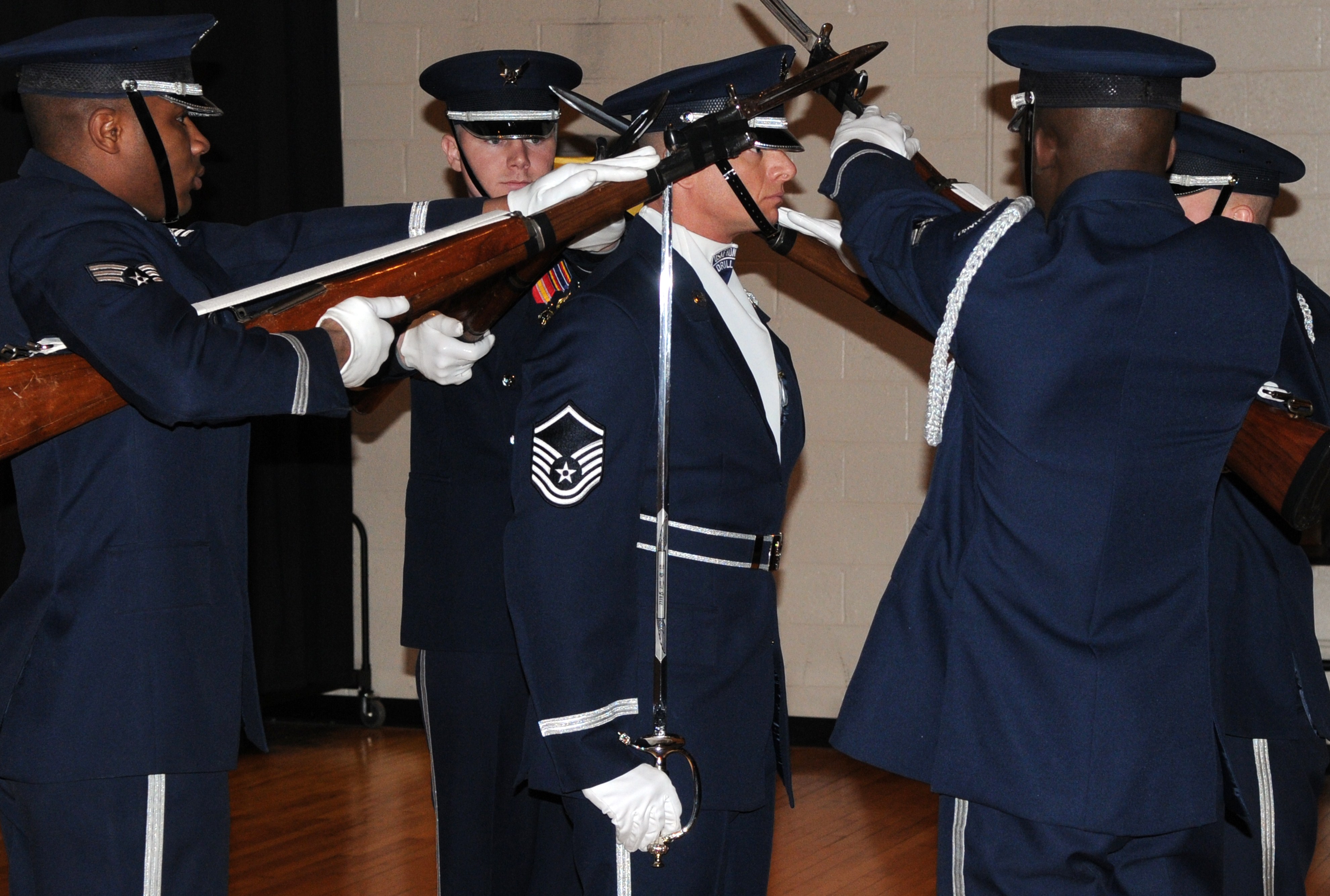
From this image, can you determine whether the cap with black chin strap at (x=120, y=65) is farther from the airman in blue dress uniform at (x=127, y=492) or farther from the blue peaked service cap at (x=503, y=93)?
the blue peaked service cap at (x=503, y=93)

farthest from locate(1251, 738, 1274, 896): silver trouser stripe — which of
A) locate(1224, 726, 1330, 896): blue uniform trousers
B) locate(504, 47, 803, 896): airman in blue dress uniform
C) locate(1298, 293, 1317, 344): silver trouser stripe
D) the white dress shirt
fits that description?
the white dress shirt

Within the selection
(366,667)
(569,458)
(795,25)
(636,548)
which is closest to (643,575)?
(636,548)

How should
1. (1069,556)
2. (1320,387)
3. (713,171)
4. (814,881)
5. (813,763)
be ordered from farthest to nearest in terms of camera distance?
1. (813,763)
2. (814,881)
3. (713,171)
4. (1320,387)
5. (1069,556)

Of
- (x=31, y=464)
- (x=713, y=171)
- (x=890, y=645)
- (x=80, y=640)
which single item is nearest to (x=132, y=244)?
(x=31, y=464)

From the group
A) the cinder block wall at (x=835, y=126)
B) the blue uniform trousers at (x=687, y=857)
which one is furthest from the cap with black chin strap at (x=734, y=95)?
the cinder block wall at (x=835, y=126)

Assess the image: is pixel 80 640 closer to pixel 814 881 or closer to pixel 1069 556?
pixel 1069 556

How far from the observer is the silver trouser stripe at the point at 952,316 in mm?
1751

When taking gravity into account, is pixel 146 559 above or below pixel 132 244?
below

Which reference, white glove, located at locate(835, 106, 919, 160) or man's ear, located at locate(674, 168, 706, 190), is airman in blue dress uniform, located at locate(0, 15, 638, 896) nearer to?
man's ear, located at locate(674, 168, 706, 190)

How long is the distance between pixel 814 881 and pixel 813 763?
1.15 m

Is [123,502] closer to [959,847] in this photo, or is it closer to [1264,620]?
[959,847]

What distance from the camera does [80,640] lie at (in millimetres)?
1894

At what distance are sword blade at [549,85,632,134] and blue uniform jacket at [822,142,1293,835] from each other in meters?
0.69

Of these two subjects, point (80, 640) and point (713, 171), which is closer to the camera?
point (80, 640)
